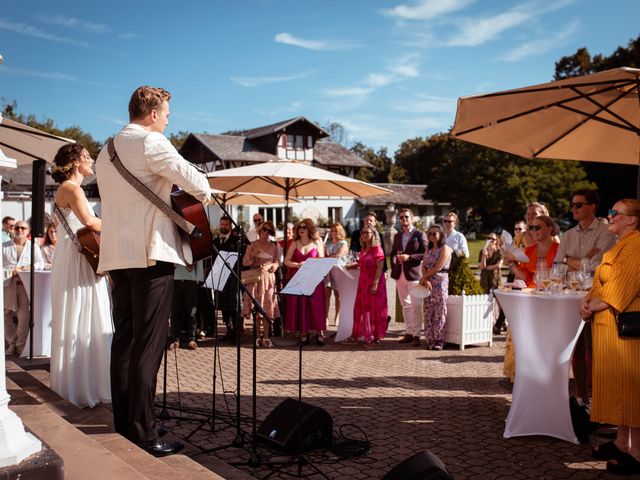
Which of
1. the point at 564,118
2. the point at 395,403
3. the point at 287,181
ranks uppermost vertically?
the point at 564,118

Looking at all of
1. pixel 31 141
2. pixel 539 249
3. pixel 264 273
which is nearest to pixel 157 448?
pixel 539 249

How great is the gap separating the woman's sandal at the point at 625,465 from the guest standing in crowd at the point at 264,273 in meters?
6.07

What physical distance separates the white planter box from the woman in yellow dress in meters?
4.66

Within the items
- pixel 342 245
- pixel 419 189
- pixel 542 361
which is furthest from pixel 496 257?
pixel 419 189

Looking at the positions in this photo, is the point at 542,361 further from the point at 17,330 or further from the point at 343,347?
the point at 17,330

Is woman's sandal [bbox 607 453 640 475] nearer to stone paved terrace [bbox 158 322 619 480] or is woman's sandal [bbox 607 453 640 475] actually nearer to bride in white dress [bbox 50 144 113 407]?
stone paved terrace [bbox 158 322 619 480]

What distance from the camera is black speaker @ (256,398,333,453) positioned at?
4.31 m

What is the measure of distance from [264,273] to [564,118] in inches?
211

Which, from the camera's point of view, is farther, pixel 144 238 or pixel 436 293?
pixel 436 293

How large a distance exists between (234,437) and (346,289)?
5.72 meters

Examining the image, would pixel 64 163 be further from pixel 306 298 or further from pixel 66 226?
pixel 306 298

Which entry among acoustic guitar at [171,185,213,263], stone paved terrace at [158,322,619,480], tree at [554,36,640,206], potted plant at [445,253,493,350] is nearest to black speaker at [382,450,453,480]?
stone paved terrace at [158,322,619,480]

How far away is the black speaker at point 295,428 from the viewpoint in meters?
4.31

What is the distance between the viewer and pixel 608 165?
4181 cm
